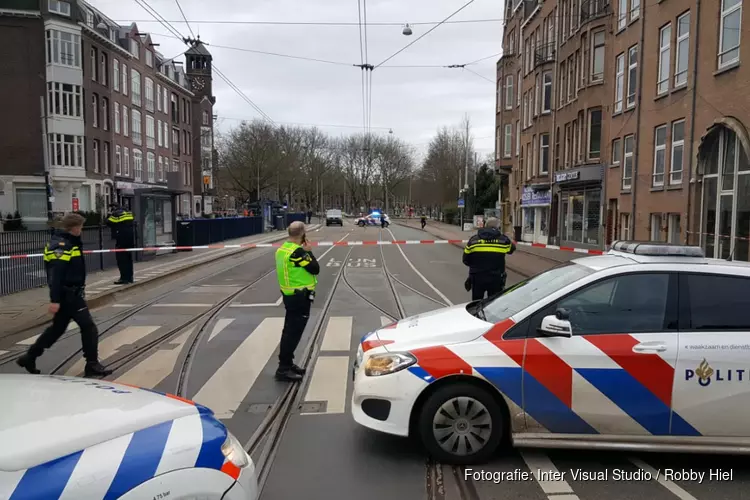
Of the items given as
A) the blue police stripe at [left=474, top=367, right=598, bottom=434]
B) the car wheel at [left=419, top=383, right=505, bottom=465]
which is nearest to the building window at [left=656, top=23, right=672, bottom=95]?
the blue police stripe at [left=474, top=367, right=598, bottom=434]

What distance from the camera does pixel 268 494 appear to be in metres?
3.81

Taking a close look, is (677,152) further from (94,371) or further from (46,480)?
(46,480)

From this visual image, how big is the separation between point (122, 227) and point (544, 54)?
90.2 feet

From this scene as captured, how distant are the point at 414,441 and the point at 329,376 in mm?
2091

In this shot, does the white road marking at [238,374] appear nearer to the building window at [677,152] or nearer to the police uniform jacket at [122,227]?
the police uniform jacket at [122,227]

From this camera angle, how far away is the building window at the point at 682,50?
17219mm

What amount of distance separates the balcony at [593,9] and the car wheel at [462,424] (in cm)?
2602

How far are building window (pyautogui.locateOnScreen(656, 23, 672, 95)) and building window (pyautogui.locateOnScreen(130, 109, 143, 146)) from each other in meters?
43.3

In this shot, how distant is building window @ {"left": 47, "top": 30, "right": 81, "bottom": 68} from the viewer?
39.1 metres

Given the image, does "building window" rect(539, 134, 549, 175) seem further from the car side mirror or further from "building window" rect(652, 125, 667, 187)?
the car side mirror

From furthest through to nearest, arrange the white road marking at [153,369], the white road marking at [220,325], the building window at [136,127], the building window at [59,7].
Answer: the building window at [136,127]
the building window at [59,7]
the white road marking at [220,325]
the white road marking at [153,369]

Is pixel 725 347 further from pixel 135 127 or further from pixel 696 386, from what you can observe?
pixel 135 127

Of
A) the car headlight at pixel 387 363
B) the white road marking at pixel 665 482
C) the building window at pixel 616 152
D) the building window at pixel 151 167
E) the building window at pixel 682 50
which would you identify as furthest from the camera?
the building window at pixel 151 167

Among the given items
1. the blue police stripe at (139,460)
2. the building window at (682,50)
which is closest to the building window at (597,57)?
the building window at (682,50)
